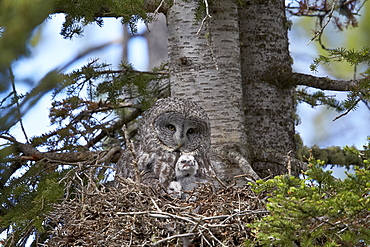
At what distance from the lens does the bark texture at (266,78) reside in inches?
184

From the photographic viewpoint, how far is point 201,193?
3.12 metres

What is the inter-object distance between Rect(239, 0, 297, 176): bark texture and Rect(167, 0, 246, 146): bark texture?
1.23 feet

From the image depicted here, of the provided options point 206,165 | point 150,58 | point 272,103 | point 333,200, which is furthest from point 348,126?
point 333,200

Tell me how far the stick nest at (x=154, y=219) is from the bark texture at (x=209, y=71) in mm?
1201

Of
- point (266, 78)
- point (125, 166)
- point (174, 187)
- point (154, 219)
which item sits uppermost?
point (266, 78)

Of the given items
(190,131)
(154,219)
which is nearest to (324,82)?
(190,131)

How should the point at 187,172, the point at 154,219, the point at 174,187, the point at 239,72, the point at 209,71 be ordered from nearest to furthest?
1. the point at 154,219
2. the point at 174,187
3. the point at 187,172
4. the point at 209,71
5. the point at 239,72

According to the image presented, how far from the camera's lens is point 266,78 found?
15.6ft

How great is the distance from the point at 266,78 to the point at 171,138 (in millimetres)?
1125

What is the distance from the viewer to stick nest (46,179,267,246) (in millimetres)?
2602

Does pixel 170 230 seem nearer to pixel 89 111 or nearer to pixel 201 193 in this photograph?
pixel 201 193

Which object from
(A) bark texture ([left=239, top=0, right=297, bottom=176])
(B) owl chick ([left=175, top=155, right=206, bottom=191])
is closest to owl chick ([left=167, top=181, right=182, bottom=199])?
(B) owl chick ([left=175, top=155, right=206, bottom=191])

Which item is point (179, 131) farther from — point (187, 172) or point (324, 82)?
point (324, 82)

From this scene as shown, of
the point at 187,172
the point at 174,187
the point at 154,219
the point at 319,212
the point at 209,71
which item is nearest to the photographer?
the point at 319,212
